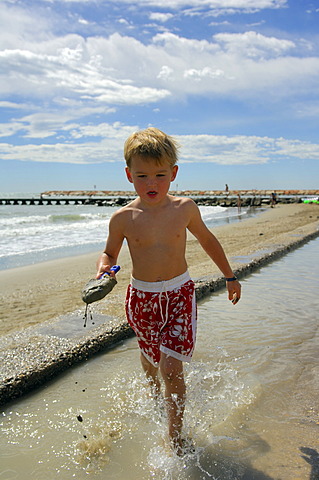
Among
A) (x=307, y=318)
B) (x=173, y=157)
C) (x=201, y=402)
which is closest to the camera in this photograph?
(x=173, y=157)

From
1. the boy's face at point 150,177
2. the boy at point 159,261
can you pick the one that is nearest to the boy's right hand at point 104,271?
the boy at point 159,261

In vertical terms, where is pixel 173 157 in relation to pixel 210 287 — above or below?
above

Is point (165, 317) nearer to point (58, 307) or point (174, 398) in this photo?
point (174, 398)

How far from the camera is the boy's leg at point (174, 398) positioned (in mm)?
2143

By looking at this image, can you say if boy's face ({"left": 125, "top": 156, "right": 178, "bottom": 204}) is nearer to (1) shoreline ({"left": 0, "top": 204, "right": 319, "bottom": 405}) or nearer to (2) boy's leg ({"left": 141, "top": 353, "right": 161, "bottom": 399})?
(2) boy's leg ({"left": 141, "top": 353, "right": 161, "bottom": 399})

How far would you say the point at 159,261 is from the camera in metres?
2.33

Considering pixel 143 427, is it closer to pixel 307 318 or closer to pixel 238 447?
pixel 238 447

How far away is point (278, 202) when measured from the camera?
42469 mm

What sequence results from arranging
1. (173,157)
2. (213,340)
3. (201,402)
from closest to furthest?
(173,157) < (201,402) < (213,340)

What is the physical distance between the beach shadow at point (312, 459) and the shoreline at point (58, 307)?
5.42 feet

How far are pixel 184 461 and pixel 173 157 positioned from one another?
61.6 inches

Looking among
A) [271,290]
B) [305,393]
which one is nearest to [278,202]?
[271,290]

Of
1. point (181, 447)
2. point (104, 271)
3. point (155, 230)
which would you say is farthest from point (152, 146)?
point (181, 447)

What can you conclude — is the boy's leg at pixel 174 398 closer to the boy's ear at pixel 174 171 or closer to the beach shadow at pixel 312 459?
the beach shadow at pixel 312 459
